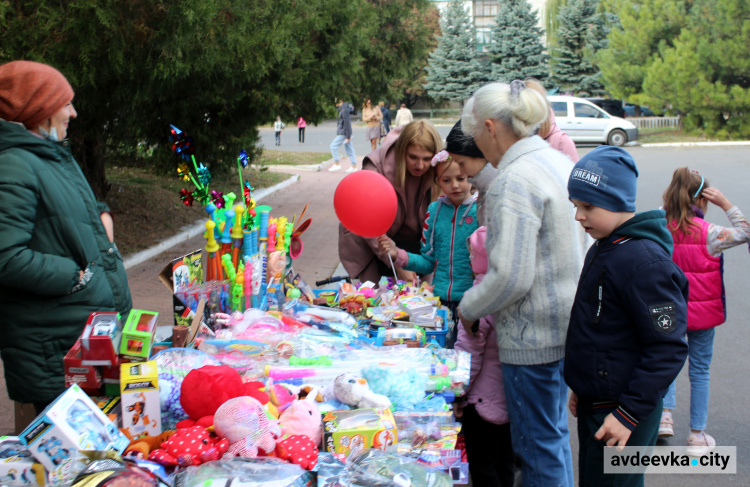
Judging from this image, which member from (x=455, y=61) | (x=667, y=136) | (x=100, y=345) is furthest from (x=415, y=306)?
(x=455, y=61)

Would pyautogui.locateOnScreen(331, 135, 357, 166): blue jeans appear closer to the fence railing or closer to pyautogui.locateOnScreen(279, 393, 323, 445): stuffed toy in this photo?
pyautogui.locateOnScreen(279, 393, 323, 445): stuffed toy

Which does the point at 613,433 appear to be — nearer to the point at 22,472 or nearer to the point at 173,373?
the point at 173,373

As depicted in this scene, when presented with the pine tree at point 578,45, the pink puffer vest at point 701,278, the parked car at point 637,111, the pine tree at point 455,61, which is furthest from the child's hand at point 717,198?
the pine tree at point 455,61

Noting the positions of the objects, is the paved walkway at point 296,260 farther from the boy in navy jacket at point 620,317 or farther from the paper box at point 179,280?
the boy in navy jacket at point 620,317

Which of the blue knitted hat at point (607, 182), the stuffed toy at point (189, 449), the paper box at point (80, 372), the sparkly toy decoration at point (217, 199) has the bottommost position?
the stuffed toy at point (189, 449)

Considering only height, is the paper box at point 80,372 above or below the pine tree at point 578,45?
below

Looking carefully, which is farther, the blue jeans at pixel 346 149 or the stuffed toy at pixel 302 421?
the blue jeans at pixel 346 149

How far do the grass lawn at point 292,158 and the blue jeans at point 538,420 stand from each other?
1563 centimetres

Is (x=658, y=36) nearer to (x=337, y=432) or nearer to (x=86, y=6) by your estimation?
(x=86, y=6)

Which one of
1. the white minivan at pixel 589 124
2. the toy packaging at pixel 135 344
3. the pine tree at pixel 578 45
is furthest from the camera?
the pine tree at pixel 578 45

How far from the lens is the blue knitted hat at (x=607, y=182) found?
2.22 metres

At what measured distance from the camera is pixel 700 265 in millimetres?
3953

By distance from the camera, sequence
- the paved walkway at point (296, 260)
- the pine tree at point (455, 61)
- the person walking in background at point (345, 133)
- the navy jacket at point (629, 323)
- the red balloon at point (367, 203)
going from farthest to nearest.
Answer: the pine tree at point (455, 61) → the person walking in background at point (345, 133) → the paved walkway at point (296, 260) → the red balloon at point (367, 203) → the navy jacket at point (629, 323)

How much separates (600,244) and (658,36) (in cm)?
2801
